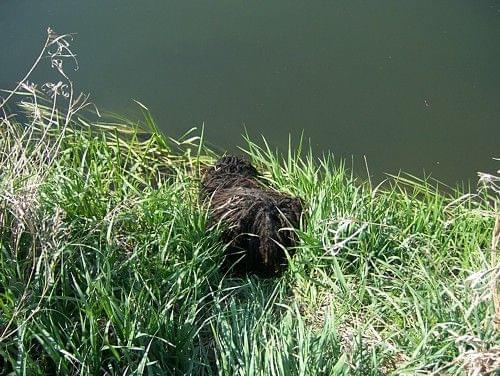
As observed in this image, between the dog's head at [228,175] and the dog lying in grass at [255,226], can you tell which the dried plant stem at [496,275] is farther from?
the dog's head at [228,175]

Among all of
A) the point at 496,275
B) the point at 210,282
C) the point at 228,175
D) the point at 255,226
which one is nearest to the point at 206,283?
the point at 210,282

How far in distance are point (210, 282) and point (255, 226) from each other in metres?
0.33

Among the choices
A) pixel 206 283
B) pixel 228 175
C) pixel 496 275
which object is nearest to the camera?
pixel 496 275

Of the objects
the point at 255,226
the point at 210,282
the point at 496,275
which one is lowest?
the point at 210,282

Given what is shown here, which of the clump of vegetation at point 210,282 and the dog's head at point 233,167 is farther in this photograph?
the dog's head at point 233,167

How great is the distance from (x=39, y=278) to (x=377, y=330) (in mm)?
1331

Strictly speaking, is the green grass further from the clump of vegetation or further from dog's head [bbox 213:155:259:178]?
dog's head [bbox 213:155:259:178]

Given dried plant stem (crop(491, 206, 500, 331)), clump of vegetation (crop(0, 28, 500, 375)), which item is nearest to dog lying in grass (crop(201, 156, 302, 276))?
clump of vegetation (crop(0, 28, 500, 375))

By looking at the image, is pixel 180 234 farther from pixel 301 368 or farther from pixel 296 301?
pixel 301 368

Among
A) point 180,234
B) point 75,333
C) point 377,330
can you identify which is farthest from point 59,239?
point 377,330

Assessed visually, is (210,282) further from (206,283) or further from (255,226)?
(255,226)

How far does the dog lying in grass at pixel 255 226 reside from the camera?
321 cm

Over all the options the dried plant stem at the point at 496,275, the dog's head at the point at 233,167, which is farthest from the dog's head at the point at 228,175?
the dried plant stem at the point at 496,275

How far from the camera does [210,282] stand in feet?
10.2
